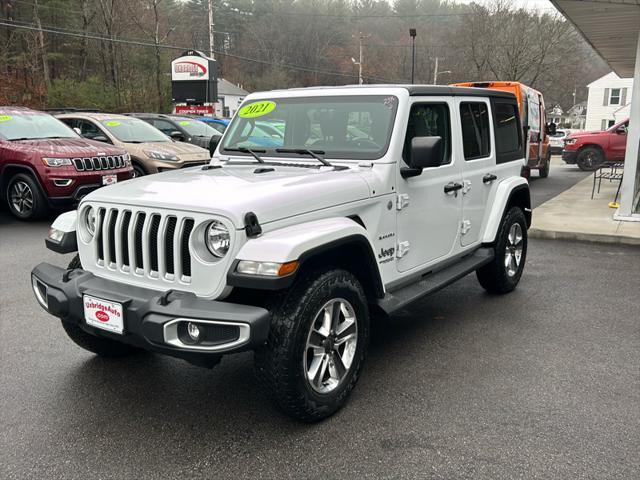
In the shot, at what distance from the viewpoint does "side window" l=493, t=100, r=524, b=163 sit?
18.0 ft

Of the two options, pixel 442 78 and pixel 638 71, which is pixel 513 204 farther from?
pixel 442 78

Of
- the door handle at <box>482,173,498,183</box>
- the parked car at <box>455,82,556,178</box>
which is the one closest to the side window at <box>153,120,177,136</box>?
the parked car at <box>455,82,556,178</box>

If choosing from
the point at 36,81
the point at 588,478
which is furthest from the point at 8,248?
the point at 36,81

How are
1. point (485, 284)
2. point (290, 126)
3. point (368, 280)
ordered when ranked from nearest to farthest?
point (368, 280), point (290, 126), point (485, 284)

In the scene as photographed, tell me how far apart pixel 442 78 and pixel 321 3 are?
15828 mm

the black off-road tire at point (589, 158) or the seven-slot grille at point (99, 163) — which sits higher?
the seven-slot grille at point (99, 163)

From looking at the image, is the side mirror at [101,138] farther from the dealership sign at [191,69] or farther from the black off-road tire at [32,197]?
the dealership sign at [191,69]

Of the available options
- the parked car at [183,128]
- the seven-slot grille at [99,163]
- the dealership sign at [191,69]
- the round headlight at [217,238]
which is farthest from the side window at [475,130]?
the dealership sign at [191,69]

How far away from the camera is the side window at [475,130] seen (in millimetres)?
4840

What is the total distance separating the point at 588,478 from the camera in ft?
9.11

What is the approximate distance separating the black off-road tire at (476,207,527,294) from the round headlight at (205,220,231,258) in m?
3.21

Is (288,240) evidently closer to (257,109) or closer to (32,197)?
(257,109)

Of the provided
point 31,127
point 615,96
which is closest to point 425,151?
point 31,127

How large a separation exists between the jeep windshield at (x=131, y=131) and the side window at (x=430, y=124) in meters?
8.43
